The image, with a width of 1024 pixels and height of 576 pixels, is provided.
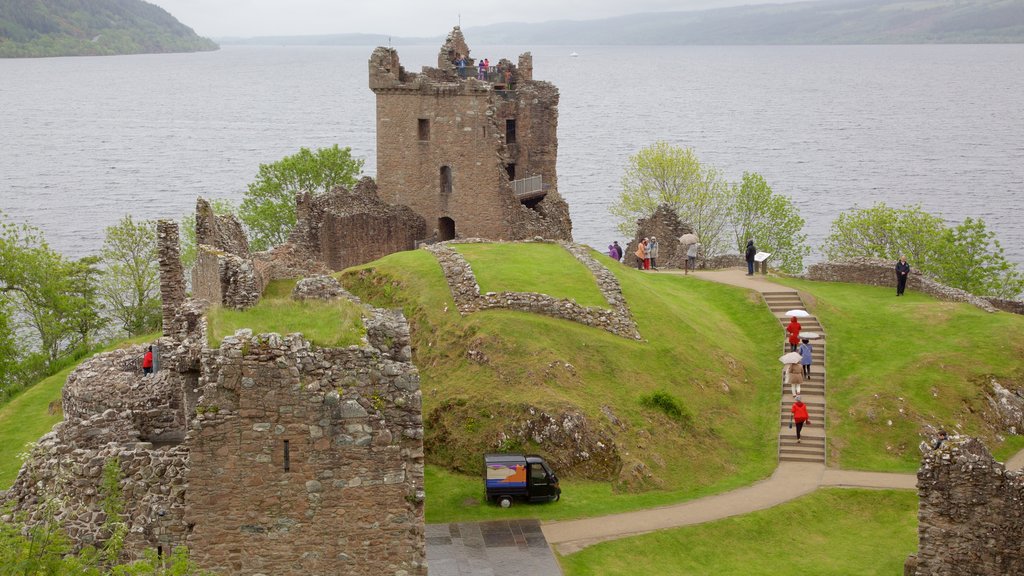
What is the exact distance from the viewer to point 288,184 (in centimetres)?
9238

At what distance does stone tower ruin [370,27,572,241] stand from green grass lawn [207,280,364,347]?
38124 mm

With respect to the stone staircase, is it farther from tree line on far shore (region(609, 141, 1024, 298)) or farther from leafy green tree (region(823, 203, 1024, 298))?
tree line on far shore (region(609, 141, 1024, 298))

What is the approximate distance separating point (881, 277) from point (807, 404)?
643 inches

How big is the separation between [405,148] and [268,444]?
43475 mm

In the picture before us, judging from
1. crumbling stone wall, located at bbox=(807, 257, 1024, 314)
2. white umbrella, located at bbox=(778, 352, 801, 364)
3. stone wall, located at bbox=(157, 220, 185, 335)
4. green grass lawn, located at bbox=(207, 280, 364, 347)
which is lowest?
white umbrella, located at bbox=(778, 352, 801, 364)

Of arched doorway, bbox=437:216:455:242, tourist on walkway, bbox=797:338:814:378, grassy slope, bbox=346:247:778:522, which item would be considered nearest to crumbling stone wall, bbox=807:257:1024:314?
grassy slope, bbox=346:247:778:522

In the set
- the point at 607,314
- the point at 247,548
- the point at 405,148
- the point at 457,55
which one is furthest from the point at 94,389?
the point at 457,55

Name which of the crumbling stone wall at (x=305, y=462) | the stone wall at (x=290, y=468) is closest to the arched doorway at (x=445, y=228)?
the stone wall at (x=290, y=468)

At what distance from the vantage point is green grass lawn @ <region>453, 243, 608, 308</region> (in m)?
45.0

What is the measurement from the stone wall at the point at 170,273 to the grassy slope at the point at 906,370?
22656mm

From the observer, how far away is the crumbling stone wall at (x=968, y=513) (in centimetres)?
2858

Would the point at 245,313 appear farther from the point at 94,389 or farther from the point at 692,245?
the point at 692,245

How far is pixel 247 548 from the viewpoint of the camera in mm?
22031

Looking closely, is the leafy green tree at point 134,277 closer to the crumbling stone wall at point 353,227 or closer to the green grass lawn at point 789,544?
the crumbling stone wall at point 353,227
